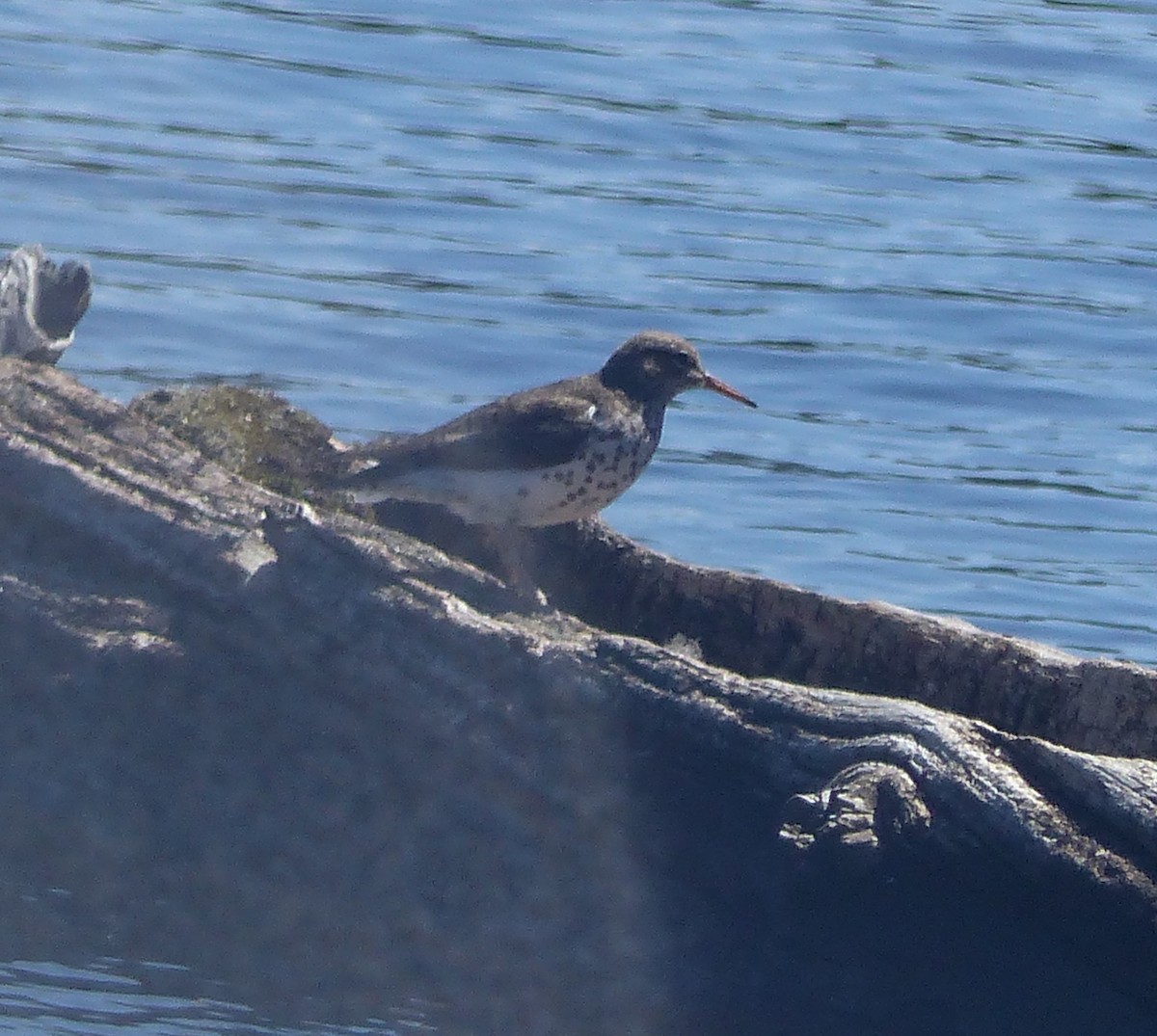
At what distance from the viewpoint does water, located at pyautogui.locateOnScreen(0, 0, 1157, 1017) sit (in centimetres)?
1149

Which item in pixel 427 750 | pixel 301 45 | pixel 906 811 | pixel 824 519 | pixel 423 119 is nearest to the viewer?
pixel 906 811

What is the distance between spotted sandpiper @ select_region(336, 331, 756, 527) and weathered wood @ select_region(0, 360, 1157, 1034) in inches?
36.6

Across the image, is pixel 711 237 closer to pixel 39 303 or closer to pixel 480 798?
pixel 39 303

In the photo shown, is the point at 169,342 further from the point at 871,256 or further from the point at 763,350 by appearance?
the point at 871,256

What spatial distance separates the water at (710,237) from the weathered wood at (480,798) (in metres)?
4.52

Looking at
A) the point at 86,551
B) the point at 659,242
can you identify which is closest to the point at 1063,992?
the point at 86,551

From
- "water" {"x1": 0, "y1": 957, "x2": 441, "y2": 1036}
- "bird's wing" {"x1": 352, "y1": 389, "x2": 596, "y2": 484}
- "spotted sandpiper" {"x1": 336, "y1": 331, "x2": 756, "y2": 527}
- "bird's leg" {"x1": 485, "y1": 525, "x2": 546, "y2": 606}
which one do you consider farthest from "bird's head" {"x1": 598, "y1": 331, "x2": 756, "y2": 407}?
"water" {"x1": 0, "y1": 957, "x2": 441, "y2": 1036}

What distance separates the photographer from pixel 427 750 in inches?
239

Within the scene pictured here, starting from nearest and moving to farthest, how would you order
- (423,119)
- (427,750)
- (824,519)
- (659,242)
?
(427,750), (824,519), (659,242), (423,119)

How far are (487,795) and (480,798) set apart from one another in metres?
0.02

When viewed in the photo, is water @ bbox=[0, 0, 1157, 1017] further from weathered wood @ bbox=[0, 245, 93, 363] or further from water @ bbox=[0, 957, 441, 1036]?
water @ bbox=[0, 957, 441, 1036]

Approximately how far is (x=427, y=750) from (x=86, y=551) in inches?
46.0

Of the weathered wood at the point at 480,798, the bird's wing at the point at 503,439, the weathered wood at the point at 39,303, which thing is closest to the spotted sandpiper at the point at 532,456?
the bird's wing at the point at 503,439

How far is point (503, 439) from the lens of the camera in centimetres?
773
